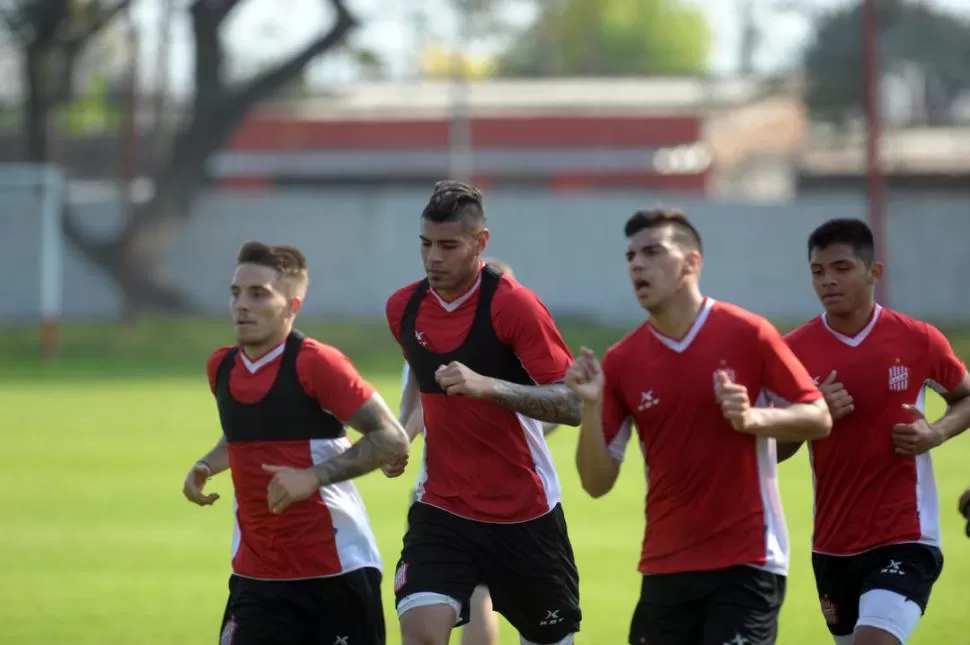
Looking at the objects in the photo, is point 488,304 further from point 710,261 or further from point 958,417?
point 710,261

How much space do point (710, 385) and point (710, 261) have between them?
111 feet

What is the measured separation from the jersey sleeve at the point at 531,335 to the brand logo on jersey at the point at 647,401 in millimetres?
873

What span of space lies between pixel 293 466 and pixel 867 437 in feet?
8.50

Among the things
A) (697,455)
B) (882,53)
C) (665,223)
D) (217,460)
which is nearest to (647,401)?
(697,455)

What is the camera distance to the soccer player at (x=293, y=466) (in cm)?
692

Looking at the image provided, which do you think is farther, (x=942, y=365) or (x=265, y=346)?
(x=942, y=365)

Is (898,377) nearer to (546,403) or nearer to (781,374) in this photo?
(781,374)

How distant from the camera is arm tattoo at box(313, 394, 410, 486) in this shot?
678 cm

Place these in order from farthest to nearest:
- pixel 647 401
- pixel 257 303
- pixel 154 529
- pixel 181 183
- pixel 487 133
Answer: pixel 487 133, pixel 181 183, pixel 154 529, pixel 257 303, pixel 647 401

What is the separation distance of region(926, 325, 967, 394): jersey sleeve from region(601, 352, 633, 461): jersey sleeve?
1.80 m

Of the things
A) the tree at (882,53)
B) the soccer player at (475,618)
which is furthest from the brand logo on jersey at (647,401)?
the tree at (882,53)

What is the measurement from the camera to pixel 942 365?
302 inches

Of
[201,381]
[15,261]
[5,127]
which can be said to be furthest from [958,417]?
[5,127]

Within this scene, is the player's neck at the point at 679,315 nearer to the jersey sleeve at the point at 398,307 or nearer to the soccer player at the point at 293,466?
the soccer player at the point at 293,466
